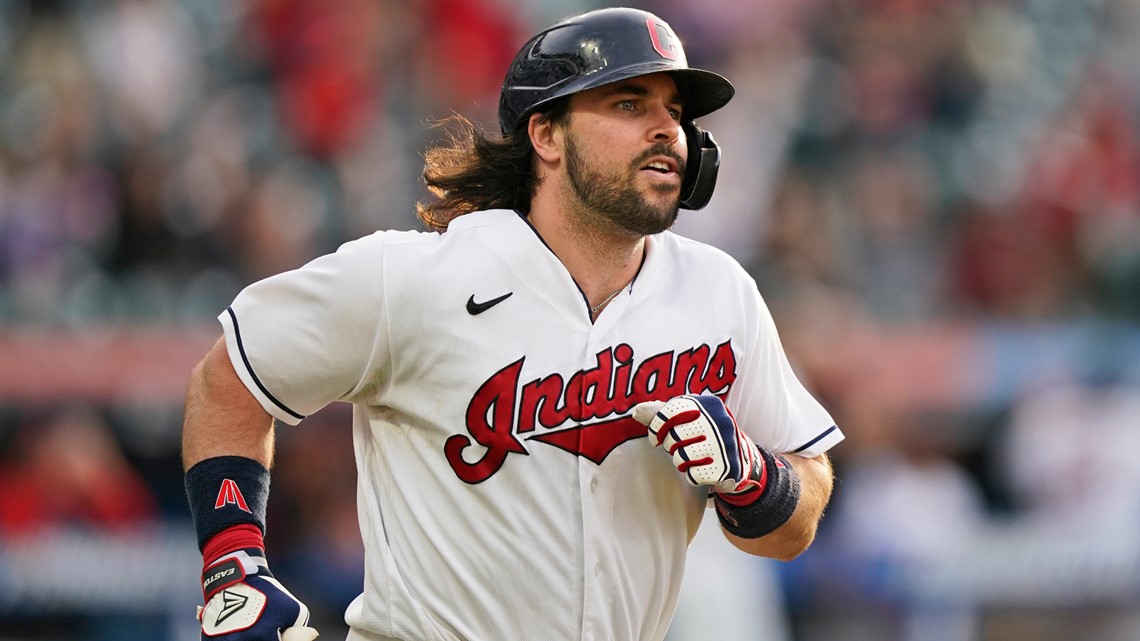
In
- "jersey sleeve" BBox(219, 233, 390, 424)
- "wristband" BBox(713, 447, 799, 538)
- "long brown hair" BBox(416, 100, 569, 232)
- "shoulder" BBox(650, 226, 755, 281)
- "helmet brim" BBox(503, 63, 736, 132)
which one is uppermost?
"helmet brim" BBox(503, 63, 736, 132)

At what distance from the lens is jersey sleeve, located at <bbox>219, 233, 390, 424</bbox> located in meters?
3.47

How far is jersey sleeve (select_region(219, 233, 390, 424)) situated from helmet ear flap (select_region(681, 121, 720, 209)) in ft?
2.48

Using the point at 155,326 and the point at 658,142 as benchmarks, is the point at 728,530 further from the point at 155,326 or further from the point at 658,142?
the point at 155,326

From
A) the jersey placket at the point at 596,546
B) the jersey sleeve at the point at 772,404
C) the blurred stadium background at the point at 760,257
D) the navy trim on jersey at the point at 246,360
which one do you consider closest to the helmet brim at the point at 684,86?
the jersey sleeve at the point at 772,404

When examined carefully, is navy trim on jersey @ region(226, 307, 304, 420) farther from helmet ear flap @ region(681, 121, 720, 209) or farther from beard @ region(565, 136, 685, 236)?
helmet ear flap @ region(681, 121, 720, 209)

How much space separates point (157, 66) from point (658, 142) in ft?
21.3

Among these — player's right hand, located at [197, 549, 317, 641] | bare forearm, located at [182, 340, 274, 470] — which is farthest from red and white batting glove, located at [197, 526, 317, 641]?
bare forearm, located at [182, 340, 274, 470]

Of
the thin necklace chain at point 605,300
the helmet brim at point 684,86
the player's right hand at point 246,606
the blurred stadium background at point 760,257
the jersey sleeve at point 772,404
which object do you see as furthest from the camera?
the blurred stadium background at point 760,257

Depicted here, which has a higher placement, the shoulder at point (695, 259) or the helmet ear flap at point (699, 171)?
the helmet ear flap at point (699, 171)

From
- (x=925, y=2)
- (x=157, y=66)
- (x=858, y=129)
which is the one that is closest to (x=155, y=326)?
(x=157, y=66)

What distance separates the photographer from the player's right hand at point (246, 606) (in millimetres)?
3266

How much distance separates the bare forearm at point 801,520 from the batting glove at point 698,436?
0.34 metres

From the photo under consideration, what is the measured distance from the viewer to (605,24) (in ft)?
12.0

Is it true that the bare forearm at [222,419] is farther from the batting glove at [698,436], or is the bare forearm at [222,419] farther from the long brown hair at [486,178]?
the batting glove at [698,436]
